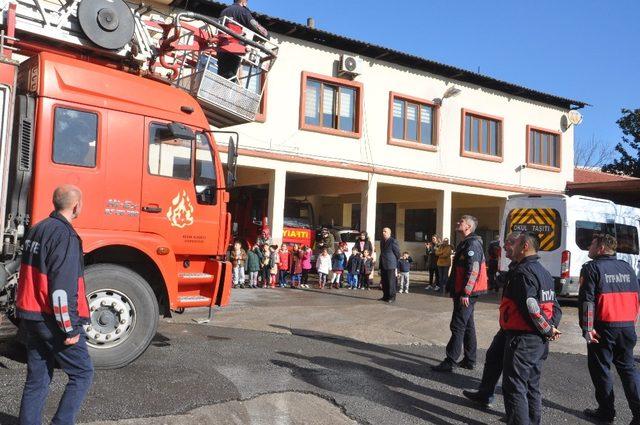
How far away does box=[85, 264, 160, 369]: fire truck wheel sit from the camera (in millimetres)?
5398

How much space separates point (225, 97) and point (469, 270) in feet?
12.5

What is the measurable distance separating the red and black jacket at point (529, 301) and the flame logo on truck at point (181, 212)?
3.45 meters

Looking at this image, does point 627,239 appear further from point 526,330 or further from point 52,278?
point 52,278

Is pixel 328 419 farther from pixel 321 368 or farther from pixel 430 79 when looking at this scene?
pixel 430 79

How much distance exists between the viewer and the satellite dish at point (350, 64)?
55.3 feet

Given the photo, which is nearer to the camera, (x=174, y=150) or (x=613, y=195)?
(x=174, y=150)

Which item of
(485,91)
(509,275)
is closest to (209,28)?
(509,275)

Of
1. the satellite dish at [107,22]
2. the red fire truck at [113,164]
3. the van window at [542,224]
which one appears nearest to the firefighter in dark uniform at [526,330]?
the red fire truck at [113,164]

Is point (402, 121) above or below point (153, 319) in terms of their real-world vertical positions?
above

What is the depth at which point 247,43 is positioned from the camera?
7.84m

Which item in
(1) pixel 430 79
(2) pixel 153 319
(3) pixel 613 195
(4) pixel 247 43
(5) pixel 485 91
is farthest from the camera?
(3) pixel 613 195

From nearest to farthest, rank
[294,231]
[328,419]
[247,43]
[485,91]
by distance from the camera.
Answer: [328,419] < [247,43] < [294,231] < [485,91]

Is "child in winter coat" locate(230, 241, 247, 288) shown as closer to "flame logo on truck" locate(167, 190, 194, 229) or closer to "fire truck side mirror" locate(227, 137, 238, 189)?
"fire truck side mirror" locate(227, 137, 238, 189)

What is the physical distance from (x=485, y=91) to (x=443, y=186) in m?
4.02
